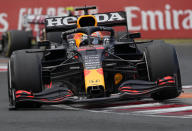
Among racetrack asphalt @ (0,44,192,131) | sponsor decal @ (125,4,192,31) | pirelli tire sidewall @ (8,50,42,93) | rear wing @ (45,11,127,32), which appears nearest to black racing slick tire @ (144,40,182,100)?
racetrack asphalt @ (0,44,192,131)

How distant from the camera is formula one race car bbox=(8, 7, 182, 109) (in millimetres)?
9453

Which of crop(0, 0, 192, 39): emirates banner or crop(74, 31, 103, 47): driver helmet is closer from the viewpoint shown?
crop(74, 31, 103, 47): driver helmet

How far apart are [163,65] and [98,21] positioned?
334 centimetres

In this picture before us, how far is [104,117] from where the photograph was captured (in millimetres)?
8695

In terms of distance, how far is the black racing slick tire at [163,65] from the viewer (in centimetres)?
968

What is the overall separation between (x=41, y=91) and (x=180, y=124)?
2639 millimetres

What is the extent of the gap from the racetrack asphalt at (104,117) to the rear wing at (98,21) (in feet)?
8.20

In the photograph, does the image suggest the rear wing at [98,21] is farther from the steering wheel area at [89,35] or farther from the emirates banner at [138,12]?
the emirates banner at [138,12]

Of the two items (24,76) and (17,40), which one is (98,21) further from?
(17,40)

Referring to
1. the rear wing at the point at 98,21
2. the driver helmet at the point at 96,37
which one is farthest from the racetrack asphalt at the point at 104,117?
the rear wing at the point at 98,21

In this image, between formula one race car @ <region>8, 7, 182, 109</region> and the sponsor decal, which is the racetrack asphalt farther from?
the sponsor decal

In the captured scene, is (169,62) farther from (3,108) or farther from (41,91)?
(3,108)

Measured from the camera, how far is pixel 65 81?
10.2 m

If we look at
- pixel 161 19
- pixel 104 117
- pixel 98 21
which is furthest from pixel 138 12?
pixel 104 117
